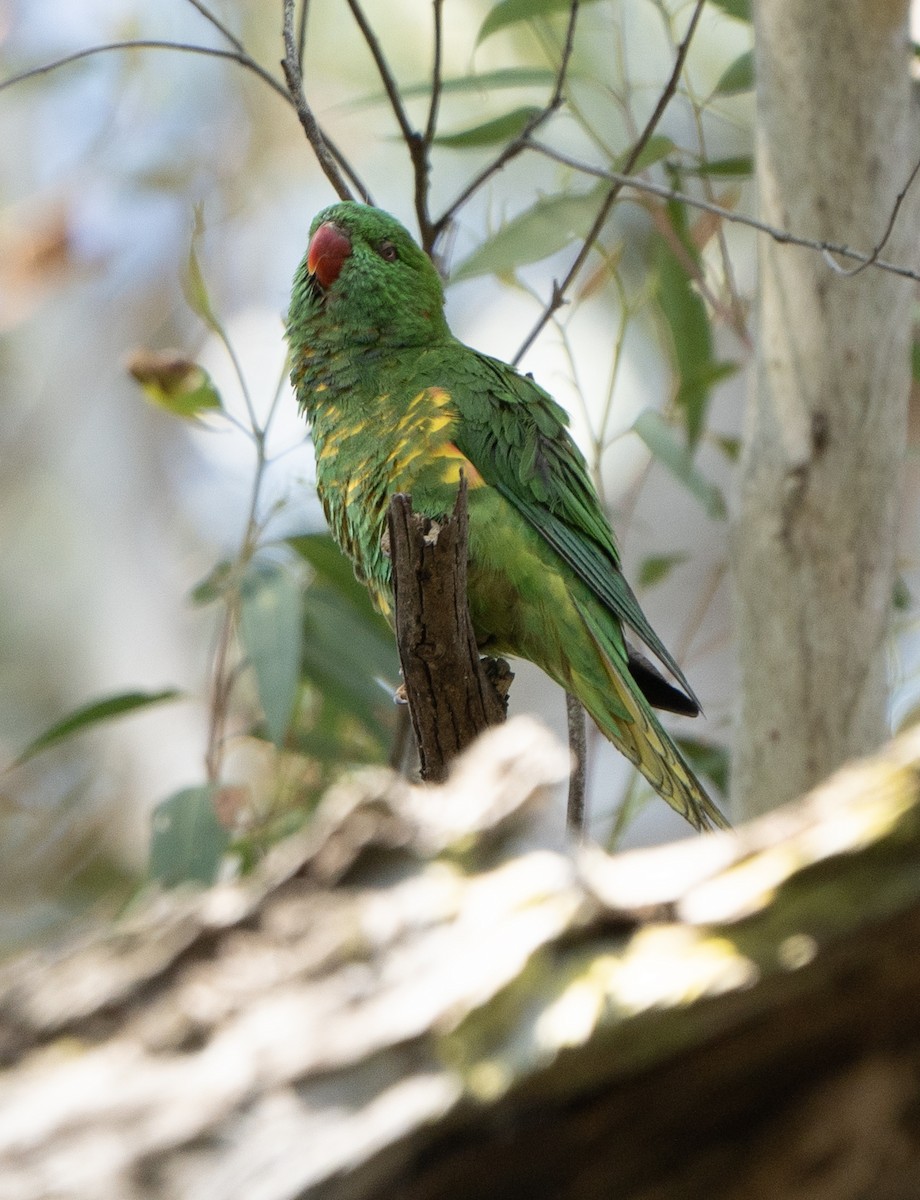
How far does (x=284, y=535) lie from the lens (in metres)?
3.52

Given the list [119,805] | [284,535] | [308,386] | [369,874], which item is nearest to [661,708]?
[308,386]

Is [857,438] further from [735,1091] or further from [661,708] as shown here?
[735,1091]

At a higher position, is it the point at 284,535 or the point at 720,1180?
the point at 284,535

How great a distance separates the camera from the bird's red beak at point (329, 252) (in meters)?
2.93

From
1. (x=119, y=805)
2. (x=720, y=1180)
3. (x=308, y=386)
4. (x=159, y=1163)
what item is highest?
(x=119, y=805)

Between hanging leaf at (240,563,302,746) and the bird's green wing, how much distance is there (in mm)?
738

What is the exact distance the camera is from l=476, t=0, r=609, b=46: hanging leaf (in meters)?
3.11

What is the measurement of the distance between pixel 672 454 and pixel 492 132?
955 millimetres

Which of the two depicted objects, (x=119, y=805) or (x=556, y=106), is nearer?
(x=556, y=106)

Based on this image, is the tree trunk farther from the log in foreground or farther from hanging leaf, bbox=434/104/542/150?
the log in foreground

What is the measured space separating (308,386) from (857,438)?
4.16ft

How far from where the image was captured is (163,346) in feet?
27.8

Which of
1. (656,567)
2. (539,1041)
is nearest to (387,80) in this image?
(656,567)

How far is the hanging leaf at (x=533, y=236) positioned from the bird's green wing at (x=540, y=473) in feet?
1.40
